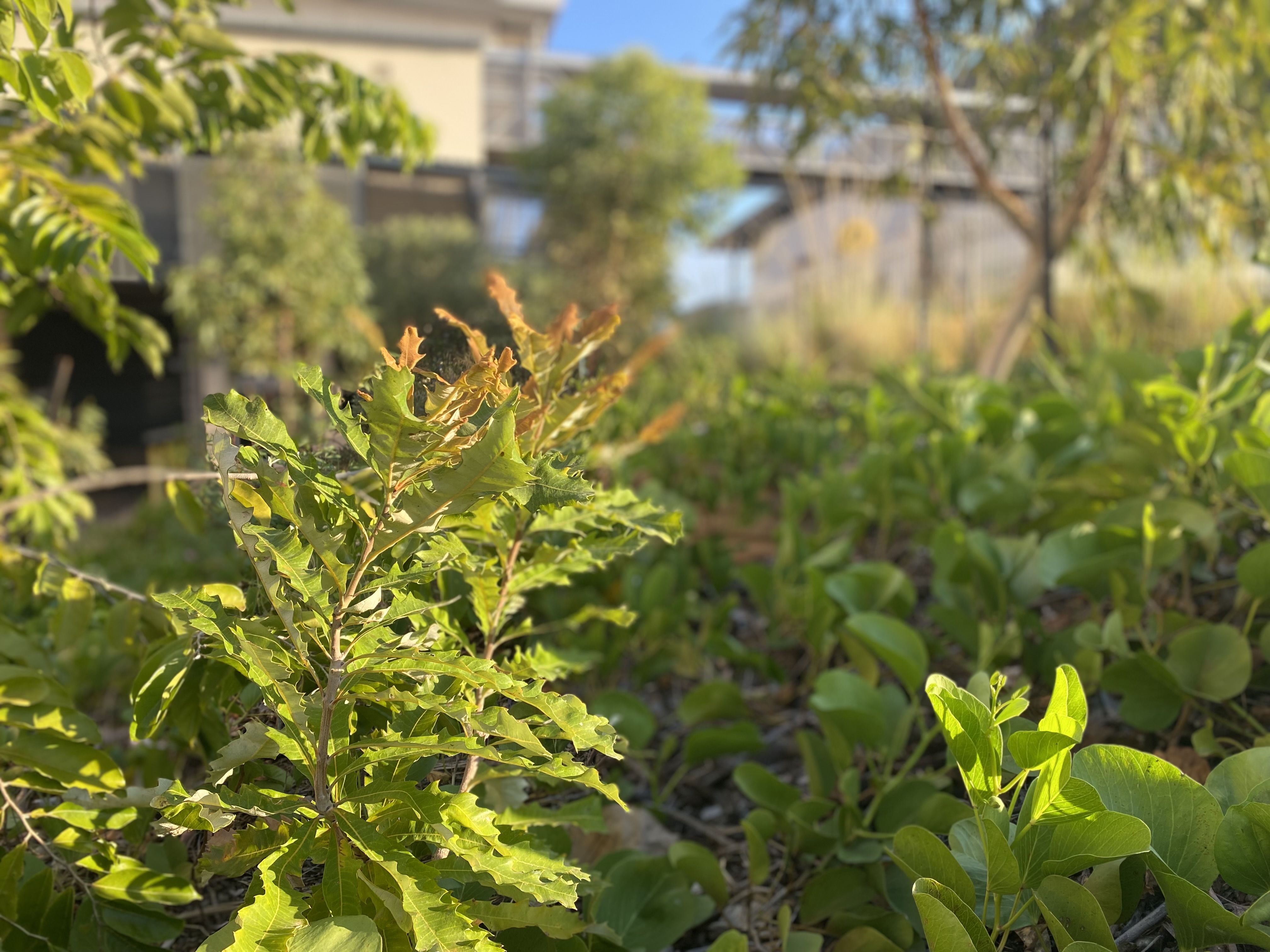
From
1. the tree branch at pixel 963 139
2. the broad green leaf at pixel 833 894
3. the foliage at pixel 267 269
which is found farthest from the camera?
the foliage at pixel 267 269

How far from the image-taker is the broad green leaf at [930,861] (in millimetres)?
610

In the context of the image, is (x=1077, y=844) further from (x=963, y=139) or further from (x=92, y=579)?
(x=963, y=139)

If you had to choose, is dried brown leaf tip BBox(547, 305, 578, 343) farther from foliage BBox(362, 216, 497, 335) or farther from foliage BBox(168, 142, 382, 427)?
foliage BBox(362, 216, 497, 335)

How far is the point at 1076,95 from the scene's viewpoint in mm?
3625

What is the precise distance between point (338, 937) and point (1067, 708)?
459mm

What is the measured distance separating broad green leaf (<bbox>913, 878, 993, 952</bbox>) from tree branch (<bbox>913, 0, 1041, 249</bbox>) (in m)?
3.88

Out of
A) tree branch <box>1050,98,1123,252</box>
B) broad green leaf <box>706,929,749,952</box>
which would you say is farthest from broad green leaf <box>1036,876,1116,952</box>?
tree branch <box>1050,98,1123,252</box>

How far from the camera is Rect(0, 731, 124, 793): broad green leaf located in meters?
0.72

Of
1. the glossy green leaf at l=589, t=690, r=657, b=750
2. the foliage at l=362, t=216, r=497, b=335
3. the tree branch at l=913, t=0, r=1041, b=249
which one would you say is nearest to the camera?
the glossy green leaf at l=589, t=690, r=657, b=750

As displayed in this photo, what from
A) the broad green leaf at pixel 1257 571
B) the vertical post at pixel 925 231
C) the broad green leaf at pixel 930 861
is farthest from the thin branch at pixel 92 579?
the vertical post at pixel 925 231

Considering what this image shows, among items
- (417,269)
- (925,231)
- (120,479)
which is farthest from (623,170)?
(120,479)

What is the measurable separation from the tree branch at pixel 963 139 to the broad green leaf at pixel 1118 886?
12.4 feet

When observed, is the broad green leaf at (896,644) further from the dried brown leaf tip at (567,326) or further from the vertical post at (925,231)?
the vertical post at (925,231)

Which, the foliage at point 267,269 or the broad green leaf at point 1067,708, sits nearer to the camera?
the broad green leaf at point 1067,708
